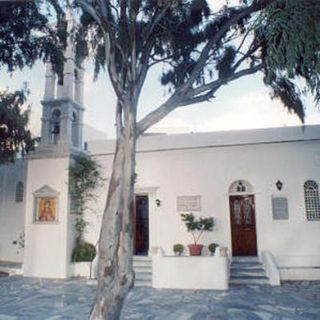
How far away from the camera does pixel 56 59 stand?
998cm

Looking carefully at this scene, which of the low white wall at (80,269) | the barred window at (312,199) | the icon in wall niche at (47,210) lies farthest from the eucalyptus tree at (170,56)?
the low white wall at (80,269)

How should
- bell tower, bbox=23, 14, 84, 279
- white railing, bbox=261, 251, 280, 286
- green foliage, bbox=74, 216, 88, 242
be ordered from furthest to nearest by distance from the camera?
green foliage, bbox=74, 216, 88, 242
bell tower, bbox=23, 14, 84, 279
white railing, bbox=261, 251, 280, 286

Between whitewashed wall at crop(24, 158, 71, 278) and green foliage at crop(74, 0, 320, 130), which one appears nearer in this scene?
green foliage at crop(74, 0, 320, 130)

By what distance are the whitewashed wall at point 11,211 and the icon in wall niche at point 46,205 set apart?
2331 millimetres

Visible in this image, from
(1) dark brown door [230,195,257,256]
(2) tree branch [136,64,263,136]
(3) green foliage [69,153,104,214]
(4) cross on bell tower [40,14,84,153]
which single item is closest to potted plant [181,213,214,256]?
(1) dark brown door [230,195,257,256]

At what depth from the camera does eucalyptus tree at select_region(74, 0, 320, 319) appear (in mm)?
4629

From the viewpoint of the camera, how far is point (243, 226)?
12.0 meters

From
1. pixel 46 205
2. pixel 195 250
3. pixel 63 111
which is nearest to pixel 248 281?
pixel 195 250

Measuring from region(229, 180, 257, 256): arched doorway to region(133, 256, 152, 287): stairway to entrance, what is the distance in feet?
9.78

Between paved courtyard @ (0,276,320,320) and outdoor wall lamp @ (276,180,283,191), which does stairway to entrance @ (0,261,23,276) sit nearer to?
paved courtyard @ (0,276,320,320)

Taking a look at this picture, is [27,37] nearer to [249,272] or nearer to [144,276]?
[144,276]

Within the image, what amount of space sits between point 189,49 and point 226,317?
19.9 feet

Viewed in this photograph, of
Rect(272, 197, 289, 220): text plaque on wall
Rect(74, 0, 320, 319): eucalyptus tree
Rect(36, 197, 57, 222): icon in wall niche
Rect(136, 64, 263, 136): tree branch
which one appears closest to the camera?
Rect(74, 0, 320, 319): eucalyptus tree

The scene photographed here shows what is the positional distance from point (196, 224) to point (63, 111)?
21.3 ft
